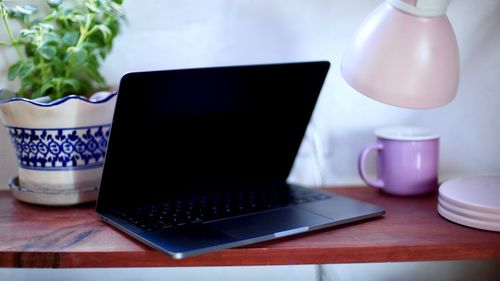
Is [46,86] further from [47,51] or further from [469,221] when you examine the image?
[469,221]

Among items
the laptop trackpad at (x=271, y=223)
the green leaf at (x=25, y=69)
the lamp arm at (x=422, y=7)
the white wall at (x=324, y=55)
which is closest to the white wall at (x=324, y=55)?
the white wall at (x=324, y=55)

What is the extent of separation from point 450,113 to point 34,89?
782 millimetres

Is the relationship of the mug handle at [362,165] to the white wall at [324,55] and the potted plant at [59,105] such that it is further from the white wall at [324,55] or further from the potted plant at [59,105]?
the potted plant at [59,105]

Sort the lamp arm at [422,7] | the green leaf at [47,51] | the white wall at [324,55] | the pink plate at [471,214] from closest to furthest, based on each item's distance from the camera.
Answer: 1. the lamp arm at [422,7]
2. the pink plate at [471,214]
3. the green leaf at [47,51]
4. the white wall at [324,55]

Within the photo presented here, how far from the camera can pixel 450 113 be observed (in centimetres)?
112

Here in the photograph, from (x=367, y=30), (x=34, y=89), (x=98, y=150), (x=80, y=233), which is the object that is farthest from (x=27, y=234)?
(x=367, y=30)

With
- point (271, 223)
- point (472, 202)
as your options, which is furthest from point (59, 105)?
point (472, 202)

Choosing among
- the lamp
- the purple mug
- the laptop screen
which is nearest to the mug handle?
the purple mug

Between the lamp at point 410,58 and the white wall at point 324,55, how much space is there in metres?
0.36

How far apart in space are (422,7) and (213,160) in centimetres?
43

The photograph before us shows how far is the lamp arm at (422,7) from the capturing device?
71 centimetres

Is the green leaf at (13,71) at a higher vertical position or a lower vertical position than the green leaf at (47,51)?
lower

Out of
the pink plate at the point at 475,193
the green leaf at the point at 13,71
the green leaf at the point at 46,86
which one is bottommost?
the pink plate at the point at 475,193

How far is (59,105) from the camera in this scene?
893 millimetres
